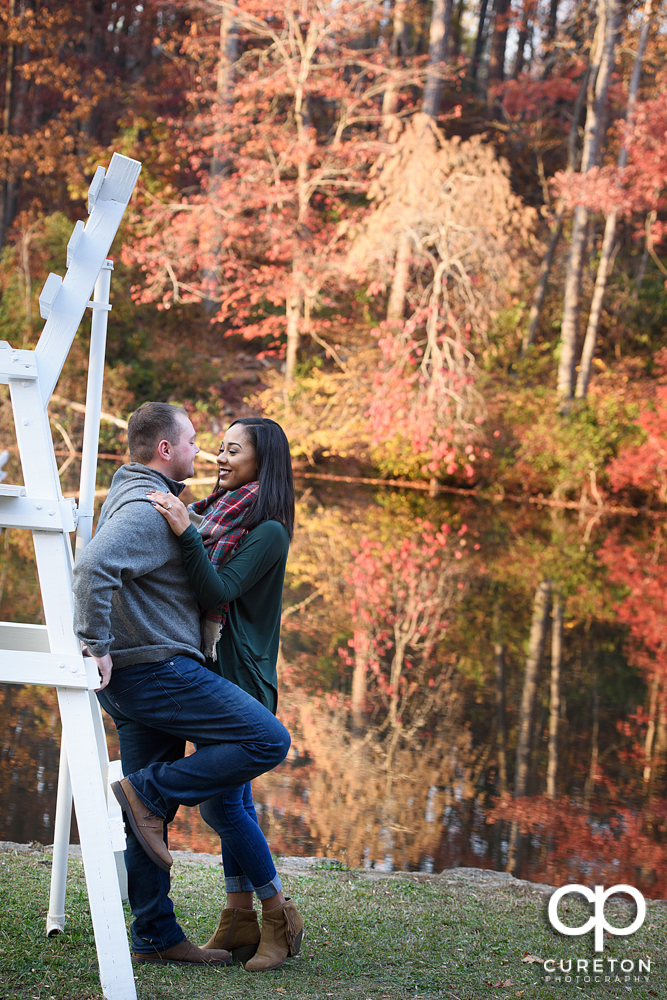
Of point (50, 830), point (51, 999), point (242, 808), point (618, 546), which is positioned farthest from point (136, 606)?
point (618, 546)

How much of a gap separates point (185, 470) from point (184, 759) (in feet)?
2.72

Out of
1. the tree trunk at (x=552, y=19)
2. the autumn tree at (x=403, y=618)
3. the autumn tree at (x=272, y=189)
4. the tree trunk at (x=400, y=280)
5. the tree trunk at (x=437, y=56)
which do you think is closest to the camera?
the autumn tree at (x=403, y=618)

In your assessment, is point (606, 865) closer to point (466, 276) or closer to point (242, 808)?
point (242, 808)

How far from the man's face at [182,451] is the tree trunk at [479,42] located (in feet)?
87.1

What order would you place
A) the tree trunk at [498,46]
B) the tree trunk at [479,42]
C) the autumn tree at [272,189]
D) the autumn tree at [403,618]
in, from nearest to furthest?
the autumn tree at [403,618]
the autumn tree at [272,189]
the tree trunk at [498,46]
the tree trunk at [479,42]

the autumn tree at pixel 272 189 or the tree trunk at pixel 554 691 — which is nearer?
the tree trunk at pixel 554 691

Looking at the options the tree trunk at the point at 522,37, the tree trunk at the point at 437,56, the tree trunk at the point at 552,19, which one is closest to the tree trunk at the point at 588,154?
the tree trunk at the point at 437,56

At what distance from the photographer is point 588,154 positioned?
711 inches

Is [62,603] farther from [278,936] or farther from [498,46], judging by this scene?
[498,46]

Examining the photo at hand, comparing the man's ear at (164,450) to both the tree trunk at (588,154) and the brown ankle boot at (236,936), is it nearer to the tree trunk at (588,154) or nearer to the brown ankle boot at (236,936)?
the brown ankle boot at (236,936)

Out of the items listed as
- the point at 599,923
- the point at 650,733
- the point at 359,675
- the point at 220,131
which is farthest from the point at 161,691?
the point at 220,131

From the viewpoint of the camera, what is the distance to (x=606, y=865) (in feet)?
15.9

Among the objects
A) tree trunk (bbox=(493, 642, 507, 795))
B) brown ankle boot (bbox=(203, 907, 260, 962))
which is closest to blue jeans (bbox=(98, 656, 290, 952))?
brown ankle boot (bbox=(203, 907, 260, 962))

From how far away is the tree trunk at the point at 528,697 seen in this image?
5.09 metres
